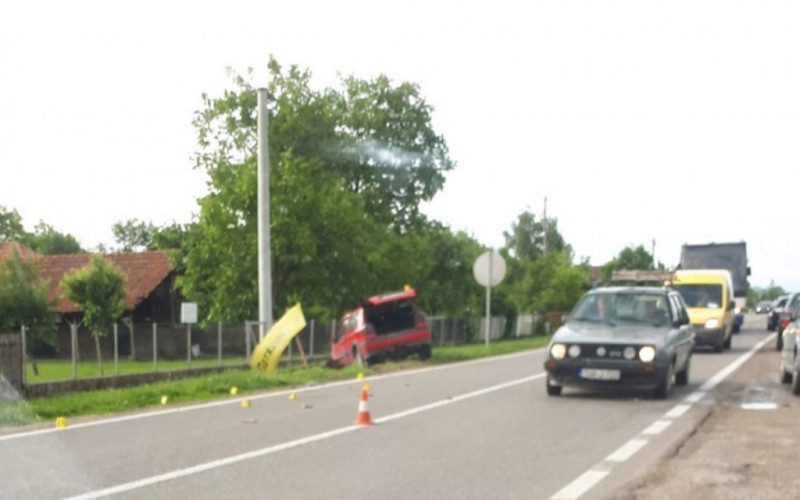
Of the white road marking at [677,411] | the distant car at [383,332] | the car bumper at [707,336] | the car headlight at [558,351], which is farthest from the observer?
the car bumper at [707,336]

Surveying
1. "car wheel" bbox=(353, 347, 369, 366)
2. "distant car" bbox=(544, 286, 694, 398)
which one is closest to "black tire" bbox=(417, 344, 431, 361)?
"car wheel" bbox=(353, 347, 369, 366)

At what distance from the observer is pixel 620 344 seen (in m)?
15.9

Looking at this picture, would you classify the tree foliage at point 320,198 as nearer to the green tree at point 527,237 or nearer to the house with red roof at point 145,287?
the house with red roof at point 145,287

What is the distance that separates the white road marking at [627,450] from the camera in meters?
10.4

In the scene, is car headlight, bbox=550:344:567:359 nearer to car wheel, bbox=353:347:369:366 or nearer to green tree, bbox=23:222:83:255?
car wheel, bbox=353:347:369:366

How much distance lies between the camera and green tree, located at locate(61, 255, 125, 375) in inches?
1914

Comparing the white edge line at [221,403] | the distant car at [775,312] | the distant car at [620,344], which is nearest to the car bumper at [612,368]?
the distant car at [620,344]

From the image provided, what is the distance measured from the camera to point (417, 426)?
42.9 feet

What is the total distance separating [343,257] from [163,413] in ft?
93.7

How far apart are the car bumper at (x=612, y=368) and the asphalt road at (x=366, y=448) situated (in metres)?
0.27

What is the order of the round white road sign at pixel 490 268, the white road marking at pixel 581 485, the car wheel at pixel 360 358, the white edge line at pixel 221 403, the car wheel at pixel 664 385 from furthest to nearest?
the round white road sign at pixel 490 268
the car wheel at pixel 360 358
the car wheel at pixel 664 385
the white edge line at pixel 221 403
the white road marking at pixel 581 485

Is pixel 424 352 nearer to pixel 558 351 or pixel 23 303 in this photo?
pixel 558 351

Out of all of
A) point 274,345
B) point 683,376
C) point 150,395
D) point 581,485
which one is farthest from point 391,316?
point 581,485

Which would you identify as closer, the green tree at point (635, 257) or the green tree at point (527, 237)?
the green tree at point (635, 257)
